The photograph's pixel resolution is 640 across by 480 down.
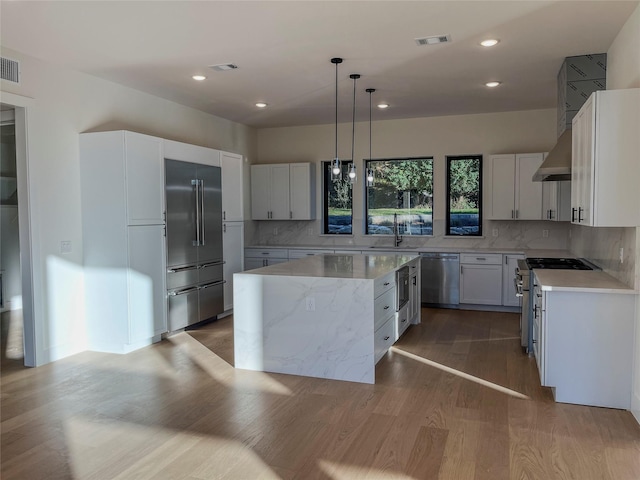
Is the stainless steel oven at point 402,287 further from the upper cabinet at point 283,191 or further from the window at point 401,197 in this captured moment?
the upper cabinet at point 283,191

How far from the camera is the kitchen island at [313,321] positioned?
4.03m

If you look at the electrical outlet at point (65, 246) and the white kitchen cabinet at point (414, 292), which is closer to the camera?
the electrical outlet at point (65, 246)

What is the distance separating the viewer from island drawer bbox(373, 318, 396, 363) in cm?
419

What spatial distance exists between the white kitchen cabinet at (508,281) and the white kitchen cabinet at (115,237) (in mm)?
4660

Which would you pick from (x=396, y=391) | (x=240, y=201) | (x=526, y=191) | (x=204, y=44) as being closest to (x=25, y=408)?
(x=396, y=391)

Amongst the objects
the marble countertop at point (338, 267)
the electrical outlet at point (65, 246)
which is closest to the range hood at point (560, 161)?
the marble countertop at point (338, 267)

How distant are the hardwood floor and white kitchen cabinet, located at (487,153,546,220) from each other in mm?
2807

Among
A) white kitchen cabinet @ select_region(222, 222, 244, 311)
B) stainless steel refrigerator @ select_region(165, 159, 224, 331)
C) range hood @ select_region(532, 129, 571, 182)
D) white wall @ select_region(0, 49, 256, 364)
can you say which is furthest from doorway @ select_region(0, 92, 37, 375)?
range hood @ select_region(532, 129, 571, 182)

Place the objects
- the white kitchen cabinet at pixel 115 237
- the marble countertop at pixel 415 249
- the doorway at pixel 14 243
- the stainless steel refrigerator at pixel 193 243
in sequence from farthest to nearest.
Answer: the marble countertop at pixel 415 249, the stainless steel refrigerator at pixel 193 243, the white kitchen cabinet at pixel 115 237, the doorway at pixel 14 243

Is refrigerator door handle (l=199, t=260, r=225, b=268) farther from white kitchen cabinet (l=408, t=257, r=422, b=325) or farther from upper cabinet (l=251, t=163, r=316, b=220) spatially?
white kitchen cabinet (l=408, t=257, r=422, b=325)

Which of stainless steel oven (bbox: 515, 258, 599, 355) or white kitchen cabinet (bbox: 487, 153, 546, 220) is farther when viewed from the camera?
white kitchen cabinet (bbox: 487, 153, 546, 220)

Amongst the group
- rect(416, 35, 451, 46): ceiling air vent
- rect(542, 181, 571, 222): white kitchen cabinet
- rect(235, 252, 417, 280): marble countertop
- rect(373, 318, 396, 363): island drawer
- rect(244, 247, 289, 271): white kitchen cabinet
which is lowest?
rect(373, 318, 396, 363): island drawer

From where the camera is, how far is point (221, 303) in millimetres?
6539

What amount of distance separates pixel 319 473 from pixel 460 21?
3315mm
